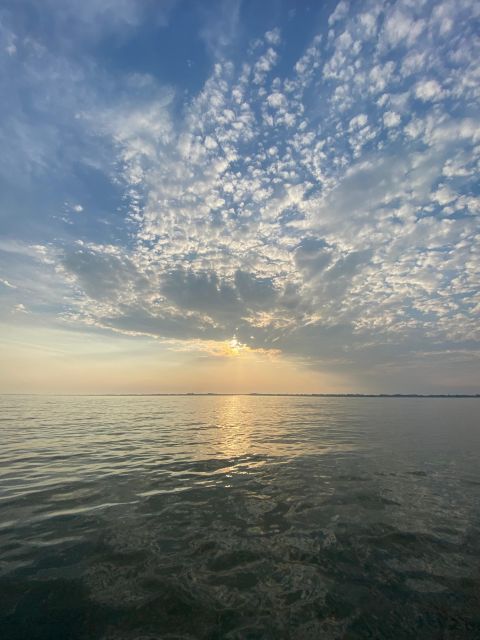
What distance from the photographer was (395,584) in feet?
22.5

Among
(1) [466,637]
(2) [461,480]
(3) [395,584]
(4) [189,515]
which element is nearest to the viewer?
(1) [466,637]

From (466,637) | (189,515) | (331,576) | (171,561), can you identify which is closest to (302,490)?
(189,515)

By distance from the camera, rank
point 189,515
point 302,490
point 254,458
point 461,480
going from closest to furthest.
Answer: point 189,515, point 302,490, point 461,480, point 254,458

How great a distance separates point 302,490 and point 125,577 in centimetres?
831

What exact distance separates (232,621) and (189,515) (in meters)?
5.23

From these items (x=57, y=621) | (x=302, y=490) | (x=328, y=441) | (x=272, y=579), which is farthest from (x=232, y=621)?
(x=328, y=441)

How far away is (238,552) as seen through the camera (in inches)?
320

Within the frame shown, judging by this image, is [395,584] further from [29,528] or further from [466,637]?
[29,528]

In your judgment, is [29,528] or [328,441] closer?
[29,528]

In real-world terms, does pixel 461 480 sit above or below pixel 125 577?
above

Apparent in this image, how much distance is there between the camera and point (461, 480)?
1532 centimetres

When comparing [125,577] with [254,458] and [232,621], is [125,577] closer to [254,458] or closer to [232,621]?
[232,621]

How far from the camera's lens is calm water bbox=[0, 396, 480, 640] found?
5.73 metres

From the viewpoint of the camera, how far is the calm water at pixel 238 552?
A: 5734 millimetres
